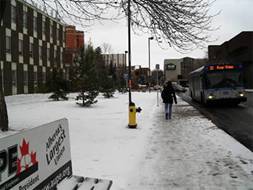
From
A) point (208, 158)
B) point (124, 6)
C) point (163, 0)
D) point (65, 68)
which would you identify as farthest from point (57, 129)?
point (65, 68)

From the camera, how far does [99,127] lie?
14.4 meters

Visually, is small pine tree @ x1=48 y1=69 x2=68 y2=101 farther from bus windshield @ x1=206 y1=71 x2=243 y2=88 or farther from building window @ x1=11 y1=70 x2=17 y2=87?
bus windshield @ x1=206 y1=71 x2=243 y2=88

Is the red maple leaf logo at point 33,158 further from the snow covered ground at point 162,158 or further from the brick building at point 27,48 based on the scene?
the brick building at point 27,48

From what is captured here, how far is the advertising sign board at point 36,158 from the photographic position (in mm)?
3262

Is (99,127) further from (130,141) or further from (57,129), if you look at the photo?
(57,129)

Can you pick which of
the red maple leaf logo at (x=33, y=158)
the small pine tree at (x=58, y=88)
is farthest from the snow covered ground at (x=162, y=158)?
the small pine tree at (x=58, y=88)

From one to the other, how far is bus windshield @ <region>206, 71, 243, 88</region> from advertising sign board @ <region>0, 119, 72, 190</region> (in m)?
21.0

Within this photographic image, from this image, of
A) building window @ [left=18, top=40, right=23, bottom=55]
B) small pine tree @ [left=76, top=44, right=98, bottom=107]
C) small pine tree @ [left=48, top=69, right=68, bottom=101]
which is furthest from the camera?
building window @ [left=18, top=40, right=23, bottom=55]

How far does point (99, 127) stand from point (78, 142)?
11.5 ft

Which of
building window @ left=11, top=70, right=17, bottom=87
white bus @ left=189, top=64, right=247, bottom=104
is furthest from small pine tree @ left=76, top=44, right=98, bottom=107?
building window @ left=11, top=70, right=17, bottom=87

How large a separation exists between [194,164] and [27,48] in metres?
39.6

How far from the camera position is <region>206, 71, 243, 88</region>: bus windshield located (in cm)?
2477

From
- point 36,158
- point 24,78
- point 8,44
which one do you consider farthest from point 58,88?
point 36,158

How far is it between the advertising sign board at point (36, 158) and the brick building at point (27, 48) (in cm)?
3086
